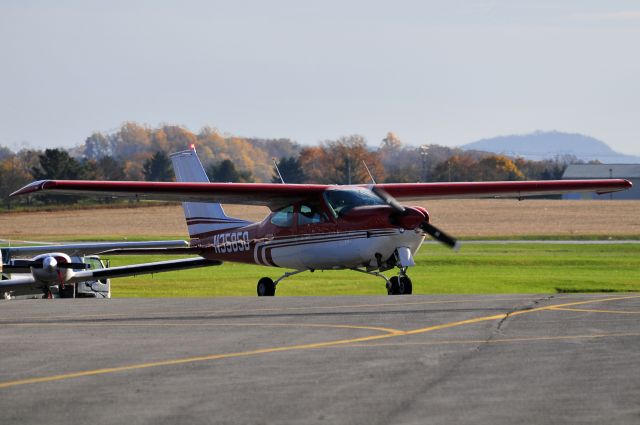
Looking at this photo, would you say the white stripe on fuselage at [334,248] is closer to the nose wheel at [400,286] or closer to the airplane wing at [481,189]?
the nose wheel at [400,286]

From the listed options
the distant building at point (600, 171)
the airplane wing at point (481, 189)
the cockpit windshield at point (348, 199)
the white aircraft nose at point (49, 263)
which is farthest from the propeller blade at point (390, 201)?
the distant building at point (600, 171)

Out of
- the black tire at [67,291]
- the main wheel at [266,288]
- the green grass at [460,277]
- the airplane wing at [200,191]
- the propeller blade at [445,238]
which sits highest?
the airplane wing at [200,191]

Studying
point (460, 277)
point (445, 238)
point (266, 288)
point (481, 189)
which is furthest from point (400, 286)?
point (460, 277)

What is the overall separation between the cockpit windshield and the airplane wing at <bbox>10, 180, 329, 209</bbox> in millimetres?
404

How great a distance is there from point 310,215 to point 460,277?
1781cm

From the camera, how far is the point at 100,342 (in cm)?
1250

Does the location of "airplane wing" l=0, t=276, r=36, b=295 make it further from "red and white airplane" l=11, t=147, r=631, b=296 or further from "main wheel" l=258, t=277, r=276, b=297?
"main wheel" l=258, t=277, r=276, b=297

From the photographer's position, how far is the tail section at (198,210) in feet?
87.0

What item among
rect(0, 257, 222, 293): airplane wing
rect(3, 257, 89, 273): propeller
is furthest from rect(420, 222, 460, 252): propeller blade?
rect(3, 257, 89, 273): propeller

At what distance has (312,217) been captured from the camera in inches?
904

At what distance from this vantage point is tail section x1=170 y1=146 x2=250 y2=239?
26.5 m

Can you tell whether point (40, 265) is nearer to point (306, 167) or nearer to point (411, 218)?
point (411, 218)

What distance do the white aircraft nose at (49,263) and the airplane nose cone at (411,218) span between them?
1000 centimetres

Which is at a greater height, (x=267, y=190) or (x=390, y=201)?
(x=267, y=190)
